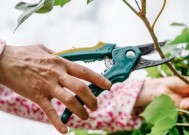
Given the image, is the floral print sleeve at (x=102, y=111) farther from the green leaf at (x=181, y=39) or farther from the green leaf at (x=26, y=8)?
the green leaf at (x=26, y=8)

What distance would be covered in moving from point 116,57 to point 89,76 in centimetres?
13

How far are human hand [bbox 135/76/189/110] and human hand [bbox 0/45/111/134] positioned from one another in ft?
1.66

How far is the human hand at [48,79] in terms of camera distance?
2.48 feet

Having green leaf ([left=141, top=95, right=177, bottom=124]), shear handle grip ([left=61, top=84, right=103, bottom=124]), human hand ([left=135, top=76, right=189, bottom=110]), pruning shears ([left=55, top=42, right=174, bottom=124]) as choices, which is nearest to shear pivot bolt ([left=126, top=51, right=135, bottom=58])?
pruning shears ([left=55, top=42, right=174, bottom=124])

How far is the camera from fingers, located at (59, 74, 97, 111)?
0.75 m

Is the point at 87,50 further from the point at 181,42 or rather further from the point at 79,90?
the point at 181,42

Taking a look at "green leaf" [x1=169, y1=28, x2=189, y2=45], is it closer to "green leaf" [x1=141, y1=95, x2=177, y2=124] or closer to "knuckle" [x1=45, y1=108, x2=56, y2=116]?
"green leaf" [x1=141, y1=95, x2=177, y2=124]

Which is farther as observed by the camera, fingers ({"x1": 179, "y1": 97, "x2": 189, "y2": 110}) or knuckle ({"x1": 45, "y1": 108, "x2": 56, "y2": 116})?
fingers ({"x1": 179, "y1": 97, "x2": 189, "y2": 110})

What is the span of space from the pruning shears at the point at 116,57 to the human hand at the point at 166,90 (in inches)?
14.3

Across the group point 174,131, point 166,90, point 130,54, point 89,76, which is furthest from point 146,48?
point 166,90

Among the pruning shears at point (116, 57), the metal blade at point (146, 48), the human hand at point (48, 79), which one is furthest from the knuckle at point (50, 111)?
the metal blade at point (146, 48)

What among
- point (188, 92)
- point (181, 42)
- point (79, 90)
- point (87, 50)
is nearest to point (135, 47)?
point (87, 50)

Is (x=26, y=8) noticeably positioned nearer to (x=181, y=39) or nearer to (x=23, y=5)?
(x=23, y=5)

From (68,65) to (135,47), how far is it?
17cm
